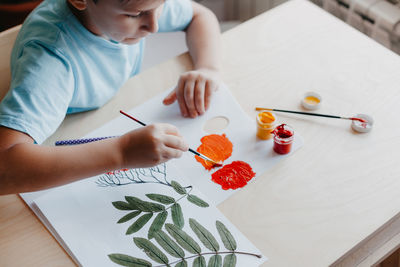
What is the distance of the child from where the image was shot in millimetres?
778

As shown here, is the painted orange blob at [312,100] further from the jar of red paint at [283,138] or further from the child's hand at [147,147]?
the child's hand at [147,147]

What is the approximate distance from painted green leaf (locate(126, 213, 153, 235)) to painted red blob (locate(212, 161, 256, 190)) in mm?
146

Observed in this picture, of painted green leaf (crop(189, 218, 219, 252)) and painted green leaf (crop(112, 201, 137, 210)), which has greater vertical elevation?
painted green leaf (crop(112, 201, 137, 210))

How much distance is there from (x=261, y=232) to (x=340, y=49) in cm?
54

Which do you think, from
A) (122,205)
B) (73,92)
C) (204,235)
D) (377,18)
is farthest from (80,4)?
(377,18)

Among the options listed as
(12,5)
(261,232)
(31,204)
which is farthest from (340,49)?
(12,5)

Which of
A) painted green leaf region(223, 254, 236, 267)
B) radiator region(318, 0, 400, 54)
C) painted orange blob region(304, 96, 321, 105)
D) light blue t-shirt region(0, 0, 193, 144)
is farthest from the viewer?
radiator region(318, 0, 400, 54)

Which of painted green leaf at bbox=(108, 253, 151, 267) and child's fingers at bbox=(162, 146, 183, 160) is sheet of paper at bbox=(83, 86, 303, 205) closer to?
child's fingers at bbox=(162, 146, 183, 160)

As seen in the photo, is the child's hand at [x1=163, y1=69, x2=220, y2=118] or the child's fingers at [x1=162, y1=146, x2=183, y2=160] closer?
the child's fingers at [x1=162, y1=146, x2=183, y2=160]

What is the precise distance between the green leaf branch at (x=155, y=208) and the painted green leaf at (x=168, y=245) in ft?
0.04

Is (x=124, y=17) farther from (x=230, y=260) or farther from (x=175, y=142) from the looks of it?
(x=230, y=260)

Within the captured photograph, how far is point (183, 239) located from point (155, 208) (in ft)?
0.27

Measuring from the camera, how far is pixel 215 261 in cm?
71

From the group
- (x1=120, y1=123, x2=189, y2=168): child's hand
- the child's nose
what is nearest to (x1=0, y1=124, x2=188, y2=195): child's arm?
(x1=120, y1=123, x2=189, y2=168): child's hand
